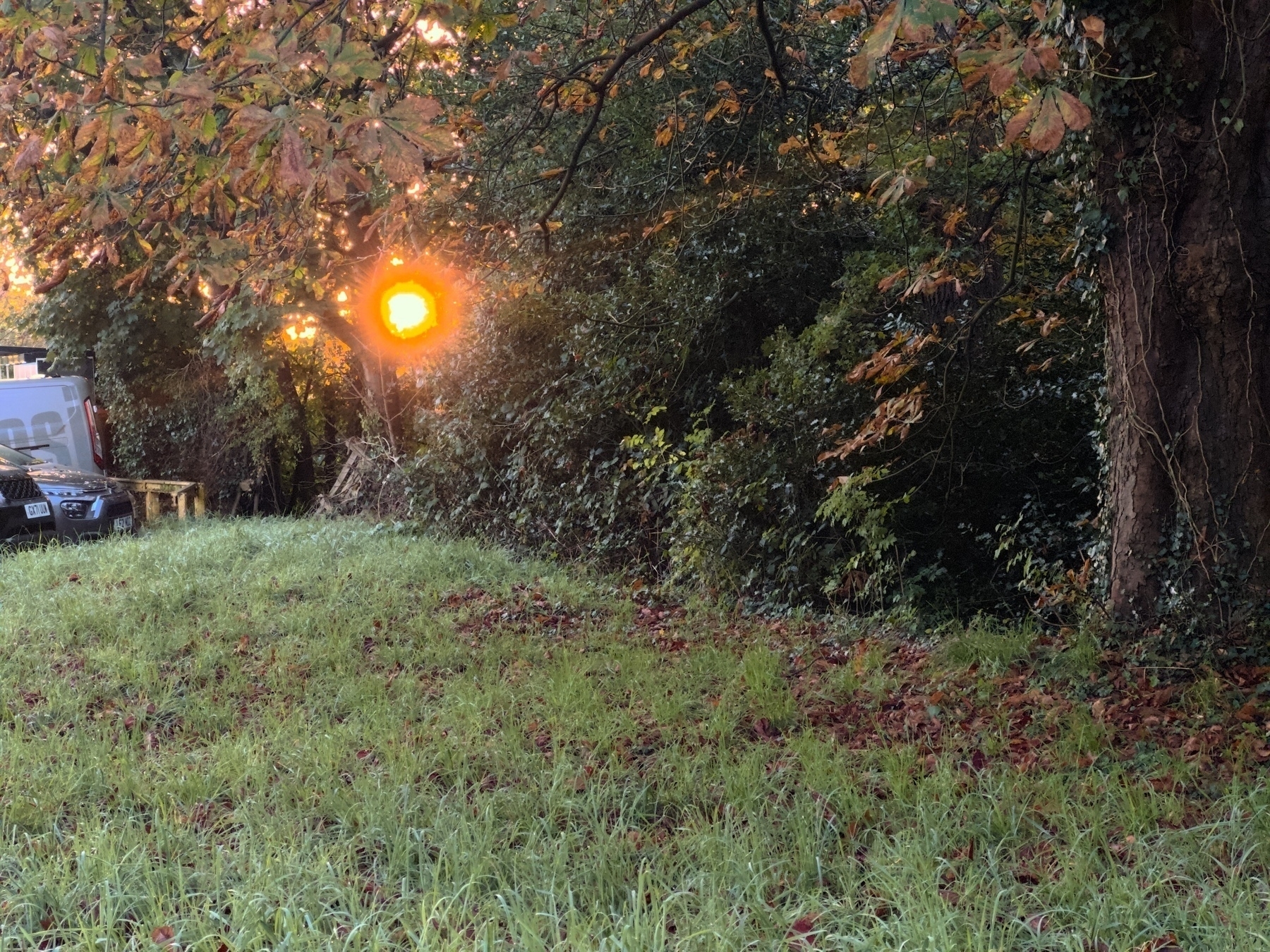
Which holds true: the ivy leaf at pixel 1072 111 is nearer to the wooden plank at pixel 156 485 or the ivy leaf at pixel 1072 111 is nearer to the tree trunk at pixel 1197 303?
the tree trunk at pixel 1197 303

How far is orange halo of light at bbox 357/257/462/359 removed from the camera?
11.6 meters

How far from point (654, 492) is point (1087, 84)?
5375 millimetres

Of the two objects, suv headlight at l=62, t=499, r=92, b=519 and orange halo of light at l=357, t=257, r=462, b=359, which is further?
orange halo of light at l=357, t=257, r=462, b=359

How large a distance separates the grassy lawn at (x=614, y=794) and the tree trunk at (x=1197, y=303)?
25.9 inches

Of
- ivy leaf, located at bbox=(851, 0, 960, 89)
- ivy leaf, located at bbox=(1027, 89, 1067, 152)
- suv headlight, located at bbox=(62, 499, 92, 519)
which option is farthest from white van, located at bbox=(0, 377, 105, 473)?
ivy leaf, located at bbox=(1027, 89, 1067, 152)

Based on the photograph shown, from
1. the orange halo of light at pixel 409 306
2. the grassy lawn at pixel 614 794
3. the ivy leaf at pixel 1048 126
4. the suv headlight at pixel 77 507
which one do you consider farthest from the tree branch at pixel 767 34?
the suv headlight at pixel 77 507

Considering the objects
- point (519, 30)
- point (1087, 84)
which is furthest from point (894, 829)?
point (519, 30)

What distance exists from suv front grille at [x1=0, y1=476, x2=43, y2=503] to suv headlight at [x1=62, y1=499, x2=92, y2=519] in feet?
0.98

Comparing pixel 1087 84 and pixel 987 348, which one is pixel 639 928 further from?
pixel 987 348

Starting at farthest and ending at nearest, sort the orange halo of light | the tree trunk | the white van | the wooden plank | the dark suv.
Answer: the wooden plank
the white van
the orange halo of light
the dark suv
the tree trunk

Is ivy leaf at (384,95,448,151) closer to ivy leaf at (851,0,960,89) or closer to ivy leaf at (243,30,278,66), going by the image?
ivy leaf at (243,30,278,66)

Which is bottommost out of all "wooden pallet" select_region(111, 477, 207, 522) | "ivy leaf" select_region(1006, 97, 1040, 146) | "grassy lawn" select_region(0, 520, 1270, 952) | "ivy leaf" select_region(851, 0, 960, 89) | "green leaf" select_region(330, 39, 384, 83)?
"grassy lawn" select_region(0, 520, 1270, 952)

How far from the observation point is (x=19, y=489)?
10.8 m

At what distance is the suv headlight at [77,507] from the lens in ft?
37.0
